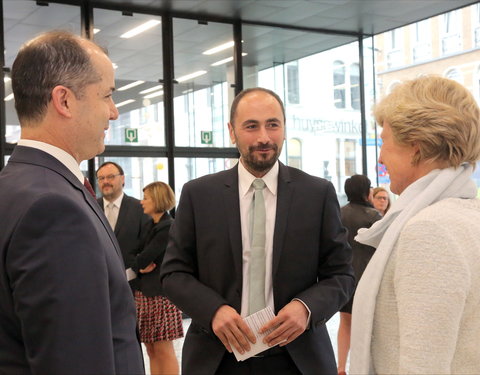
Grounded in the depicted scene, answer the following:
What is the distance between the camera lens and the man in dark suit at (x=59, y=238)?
1086 mm

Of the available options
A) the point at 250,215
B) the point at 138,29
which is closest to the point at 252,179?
the point at 250,215

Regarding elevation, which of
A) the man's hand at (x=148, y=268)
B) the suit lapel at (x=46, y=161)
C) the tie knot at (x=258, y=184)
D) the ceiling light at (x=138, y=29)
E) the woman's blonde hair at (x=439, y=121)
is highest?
the ceiling light at (x=138, y=29)

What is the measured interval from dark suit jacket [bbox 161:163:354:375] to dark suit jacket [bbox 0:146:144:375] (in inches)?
35.9

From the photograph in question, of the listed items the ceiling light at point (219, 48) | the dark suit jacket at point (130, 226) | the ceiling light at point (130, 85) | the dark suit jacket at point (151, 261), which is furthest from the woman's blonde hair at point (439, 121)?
the ceiling light at point (219, 48)

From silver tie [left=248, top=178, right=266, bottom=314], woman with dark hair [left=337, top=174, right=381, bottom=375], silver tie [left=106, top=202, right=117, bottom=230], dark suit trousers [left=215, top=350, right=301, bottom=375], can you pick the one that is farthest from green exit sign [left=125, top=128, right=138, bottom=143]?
dark suit trousers [left=215, top=350, right=301, bottom=375]

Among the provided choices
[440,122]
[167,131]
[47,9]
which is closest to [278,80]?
[167,131]

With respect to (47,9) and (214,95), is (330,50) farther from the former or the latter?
(47,9)

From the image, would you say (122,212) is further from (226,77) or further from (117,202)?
(226,77)

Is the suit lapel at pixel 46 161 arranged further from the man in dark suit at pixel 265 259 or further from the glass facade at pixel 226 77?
the glass facade at pixel 226 77

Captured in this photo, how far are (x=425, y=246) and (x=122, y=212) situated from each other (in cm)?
382

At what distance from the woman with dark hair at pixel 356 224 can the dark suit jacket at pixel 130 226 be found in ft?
5.83

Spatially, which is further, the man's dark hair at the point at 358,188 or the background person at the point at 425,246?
the man's dark hair at the point at 358,188

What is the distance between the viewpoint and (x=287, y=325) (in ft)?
6.40

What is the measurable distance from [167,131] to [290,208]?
567cm
